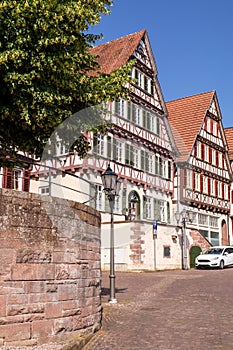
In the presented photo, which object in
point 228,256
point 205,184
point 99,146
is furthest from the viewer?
point 205,184

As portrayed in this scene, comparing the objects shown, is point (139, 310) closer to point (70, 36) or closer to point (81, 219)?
point (81, 219)

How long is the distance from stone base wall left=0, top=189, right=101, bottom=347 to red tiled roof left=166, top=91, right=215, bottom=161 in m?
26.5

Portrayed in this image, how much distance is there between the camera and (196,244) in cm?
3141

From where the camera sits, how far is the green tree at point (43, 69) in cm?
1090

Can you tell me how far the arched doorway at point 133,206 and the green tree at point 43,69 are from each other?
51.4ft

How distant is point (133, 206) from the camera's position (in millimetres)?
29188

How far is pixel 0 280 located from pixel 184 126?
30914 millimetres

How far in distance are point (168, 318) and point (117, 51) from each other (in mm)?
21754

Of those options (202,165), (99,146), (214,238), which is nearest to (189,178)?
(202,165)

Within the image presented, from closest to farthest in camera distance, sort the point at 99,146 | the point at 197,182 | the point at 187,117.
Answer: the point at 99,146, the point at 197,182, the point at 187,117

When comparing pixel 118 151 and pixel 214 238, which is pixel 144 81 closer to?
pixel 118 151

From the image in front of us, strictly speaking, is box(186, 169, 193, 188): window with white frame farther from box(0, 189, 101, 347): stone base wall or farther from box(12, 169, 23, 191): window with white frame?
box(0, 189, 101, 347): stone base wall

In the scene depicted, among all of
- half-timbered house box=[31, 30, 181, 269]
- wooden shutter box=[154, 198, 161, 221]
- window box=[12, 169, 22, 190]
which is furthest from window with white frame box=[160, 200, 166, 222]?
window box=[12, 169, 22, 190]

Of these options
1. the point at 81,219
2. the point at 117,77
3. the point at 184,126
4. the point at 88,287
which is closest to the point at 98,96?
the point at 117,77
